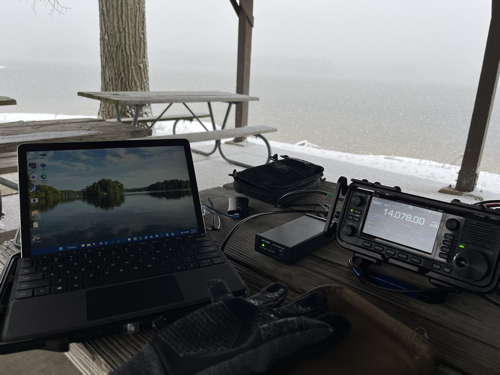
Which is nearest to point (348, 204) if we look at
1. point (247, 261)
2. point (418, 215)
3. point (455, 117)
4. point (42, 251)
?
point (418, 215)

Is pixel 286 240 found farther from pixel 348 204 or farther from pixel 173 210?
pixel 173 210

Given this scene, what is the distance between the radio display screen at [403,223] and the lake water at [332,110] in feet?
12.4

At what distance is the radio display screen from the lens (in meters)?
0.73

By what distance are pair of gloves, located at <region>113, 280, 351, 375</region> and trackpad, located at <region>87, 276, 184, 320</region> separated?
0.15 m

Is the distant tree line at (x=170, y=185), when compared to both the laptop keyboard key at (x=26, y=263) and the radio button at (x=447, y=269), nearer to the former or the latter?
the laptop keyboard key at (x=26, y=263)

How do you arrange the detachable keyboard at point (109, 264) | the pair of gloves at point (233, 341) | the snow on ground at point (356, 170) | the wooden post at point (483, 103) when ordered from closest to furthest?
the pair of gloves at point (233, 341), the detachable keyboard at point (109, 264), the wooden post at point (483, 103), the snow on ground at point (356, 170)

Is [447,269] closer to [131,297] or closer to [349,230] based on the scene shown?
[349,230]

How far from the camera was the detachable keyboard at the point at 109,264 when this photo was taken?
26.2 inches

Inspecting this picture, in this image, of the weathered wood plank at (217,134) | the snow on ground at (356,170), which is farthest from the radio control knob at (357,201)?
the snow on ground at (356,170)

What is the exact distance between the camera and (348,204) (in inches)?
32.2

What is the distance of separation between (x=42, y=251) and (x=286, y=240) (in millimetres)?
541

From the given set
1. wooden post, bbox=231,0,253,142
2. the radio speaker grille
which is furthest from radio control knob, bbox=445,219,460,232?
wooden post, bbox=231,0,253,142

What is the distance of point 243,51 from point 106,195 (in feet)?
15.3

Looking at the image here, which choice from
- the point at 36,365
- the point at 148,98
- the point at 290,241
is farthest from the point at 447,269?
the point at 148,98
